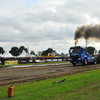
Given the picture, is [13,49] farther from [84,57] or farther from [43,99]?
[43,99]


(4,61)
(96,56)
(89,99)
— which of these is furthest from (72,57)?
(89,99)

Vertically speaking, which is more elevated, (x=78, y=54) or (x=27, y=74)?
(x=78, y=54)

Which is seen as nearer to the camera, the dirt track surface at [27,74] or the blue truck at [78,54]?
the dirt track surface at [27,74]

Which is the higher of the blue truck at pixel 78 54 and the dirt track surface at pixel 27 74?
the blue truck at pixel 78 54

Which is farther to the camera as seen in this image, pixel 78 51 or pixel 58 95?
pixel 78 51

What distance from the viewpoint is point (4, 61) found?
28938mm

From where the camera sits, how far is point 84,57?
2316 centimetres

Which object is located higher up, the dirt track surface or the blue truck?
the blue truck

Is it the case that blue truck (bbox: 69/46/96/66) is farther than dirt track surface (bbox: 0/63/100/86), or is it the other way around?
blue truck (bbox: 69/46/96/66)

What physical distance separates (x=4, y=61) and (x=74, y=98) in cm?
2534

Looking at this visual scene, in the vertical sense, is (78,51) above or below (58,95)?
above

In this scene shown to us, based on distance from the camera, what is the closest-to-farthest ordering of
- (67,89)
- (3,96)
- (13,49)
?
(3,96) → (67,89) → (13,49)

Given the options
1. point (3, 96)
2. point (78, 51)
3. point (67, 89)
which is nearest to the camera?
point (3, 96)

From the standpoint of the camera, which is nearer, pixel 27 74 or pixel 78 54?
pixel 27 74
